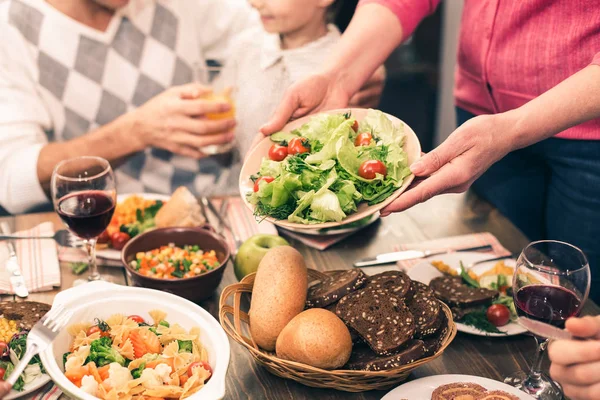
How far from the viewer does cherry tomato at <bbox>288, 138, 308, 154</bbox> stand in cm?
150

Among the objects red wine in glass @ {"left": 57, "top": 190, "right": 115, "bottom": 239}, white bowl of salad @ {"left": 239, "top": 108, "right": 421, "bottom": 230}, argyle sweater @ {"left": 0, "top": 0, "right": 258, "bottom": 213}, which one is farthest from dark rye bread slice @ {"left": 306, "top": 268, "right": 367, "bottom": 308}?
argyle sweater @ {"left": 0, "top": 0, "right": 258, "bottom": 213}

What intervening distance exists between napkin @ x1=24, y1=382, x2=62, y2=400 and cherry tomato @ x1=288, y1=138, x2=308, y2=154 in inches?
28.7

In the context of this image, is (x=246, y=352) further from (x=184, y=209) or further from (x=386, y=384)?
(x=184, y=209)

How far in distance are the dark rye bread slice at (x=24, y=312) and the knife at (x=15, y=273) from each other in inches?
5.6

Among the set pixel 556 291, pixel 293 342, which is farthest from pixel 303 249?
pixel 556 291

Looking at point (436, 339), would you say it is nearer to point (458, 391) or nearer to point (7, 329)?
point (458, 391)

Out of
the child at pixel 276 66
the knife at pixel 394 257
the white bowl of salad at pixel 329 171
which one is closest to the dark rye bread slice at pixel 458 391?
the white bowl of salad at pixel 329 171

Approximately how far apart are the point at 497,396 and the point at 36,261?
1143 mm

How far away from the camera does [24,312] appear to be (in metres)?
1.30

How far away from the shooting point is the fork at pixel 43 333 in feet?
3.50

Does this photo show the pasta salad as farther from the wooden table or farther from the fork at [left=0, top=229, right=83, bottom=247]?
the fork at [left=0, top=229, right=83, bottom=247]

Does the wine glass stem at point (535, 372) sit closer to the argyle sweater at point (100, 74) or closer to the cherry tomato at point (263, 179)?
the cherry tomato at point (263, 179)

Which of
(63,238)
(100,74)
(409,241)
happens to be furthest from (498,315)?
(100,74)

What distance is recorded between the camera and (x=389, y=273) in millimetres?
1347
